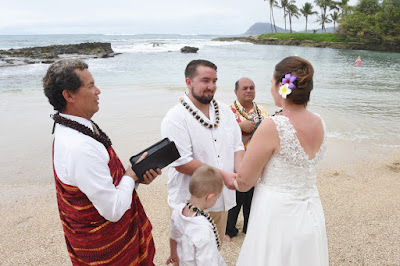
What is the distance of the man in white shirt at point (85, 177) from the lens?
5.68ft

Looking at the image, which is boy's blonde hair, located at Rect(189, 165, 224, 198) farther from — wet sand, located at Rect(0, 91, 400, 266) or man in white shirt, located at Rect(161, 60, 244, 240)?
wet sand, located at Rect(0, 91, 400, 266)

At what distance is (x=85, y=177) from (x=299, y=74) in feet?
4.99

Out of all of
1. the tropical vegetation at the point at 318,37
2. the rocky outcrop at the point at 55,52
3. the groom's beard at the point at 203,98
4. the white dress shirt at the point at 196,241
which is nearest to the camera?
the white dress shirt at the point at 196,241

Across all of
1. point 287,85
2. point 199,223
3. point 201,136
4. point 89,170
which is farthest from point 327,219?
point 89,170

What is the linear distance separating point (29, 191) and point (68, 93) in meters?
4.00

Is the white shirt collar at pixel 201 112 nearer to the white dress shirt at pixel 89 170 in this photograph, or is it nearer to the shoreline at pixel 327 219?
the white dress shirt at pixel 89 170

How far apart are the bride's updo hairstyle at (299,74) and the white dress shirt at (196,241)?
1.13m

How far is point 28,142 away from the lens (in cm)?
731

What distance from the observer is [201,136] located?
268cm

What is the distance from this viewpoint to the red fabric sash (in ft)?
6.12

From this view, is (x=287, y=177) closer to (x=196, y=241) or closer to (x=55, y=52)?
(x=196, y=241)

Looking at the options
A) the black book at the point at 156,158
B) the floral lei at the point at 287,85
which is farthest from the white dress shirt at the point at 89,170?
the floral lei at the point at 287,85

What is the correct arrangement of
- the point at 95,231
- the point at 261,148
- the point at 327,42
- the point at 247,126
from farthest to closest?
1. the point at 327,42
2. the point at 247,126
3. the point at 261,148
4. the point at 95,231

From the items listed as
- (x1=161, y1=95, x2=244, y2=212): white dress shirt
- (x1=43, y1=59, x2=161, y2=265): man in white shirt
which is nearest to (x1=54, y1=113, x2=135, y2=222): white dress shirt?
(x1=43, y1=59, x2=161, y2=265): man in white shirt
